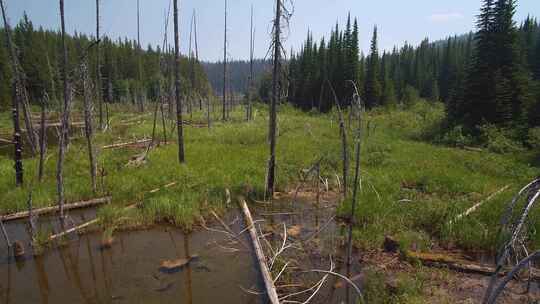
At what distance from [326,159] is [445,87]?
60.7m

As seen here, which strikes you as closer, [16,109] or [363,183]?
[16,109]

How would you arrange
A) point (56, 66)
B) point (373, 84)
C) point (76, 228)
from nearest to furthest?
point (76, 228), point (56, 66), point (373, 84)

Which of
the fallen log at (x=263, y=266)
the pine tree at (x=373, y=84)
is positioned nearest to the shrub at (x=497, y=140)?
the fallen log at (x=263, y=266)

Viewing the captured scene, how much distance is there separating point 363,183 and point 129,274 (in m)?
7.82

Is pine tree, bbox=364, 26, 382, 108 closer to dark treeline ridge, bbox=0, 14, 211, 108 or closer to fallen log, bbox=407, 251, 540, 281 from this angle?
dark treeline ridge, bbox=0, 14, 211, 108

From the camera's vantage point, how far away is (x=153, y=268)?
6.56 metres

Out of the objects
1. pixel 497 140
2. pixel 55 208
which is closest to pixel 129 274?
pixel 55 208

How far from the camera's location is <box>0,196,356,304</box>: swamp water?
5.67 metres

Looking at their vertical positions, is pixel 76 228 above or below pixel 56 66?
below

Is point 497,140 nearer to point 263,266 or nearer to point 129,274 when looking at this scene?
point 263,266

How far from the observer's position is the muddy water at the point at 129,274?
18.5ft

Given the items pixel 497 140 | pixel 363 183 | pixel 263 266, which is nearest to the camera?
pixel 263 266

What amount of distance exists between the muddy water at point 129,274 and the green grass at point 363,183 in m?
1.11

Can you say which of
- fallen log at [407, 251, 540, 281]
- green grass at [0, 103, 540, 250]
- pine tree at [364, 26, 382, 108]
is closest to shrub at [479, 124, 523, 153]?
green grass at [0, 103, 540, 250]
